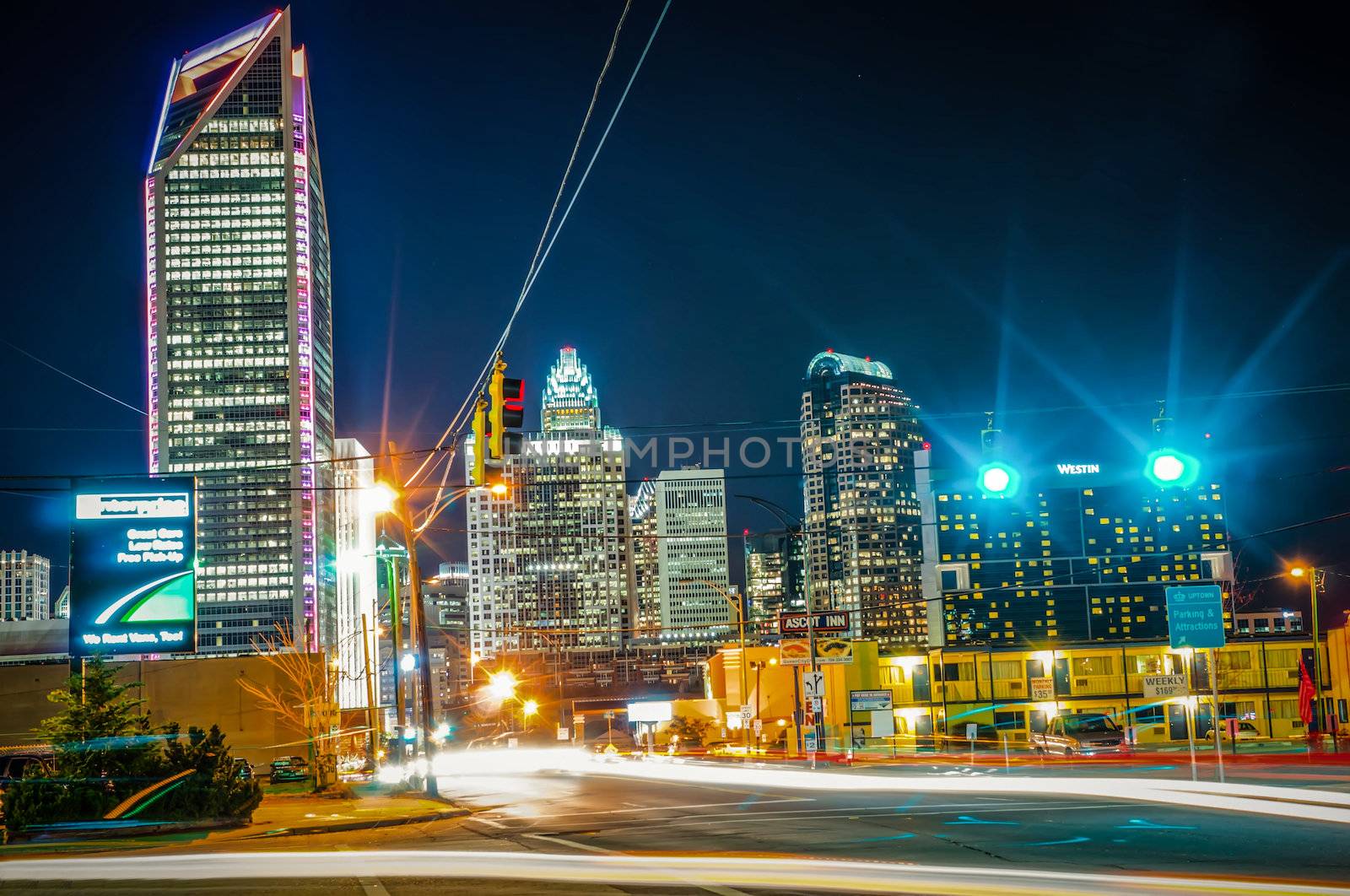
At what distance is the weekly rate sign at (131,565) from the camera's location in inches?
1136

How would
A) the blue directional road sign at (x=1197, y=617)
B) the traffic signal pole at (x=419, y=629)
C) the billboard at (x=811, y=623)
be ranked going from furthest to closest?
the billboard at (x=811, y=623)
the traffic signal pole at (x=419, y=629)
the blue directional road sign at (x=1197, y=617)

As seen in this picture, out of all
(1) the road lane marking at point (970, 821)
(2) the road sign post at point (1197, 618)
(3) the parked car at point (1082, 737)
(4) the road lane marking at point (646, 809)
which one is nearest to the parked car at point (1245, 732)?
(3) the parked car at point (1082, 737)

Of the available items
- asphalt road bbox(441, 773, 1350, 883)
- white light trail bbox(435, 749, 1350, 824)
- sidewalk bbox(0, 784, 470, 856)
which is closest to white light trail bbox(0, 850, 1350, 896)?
asphalt road bbox(441, 773, 1350, 883)

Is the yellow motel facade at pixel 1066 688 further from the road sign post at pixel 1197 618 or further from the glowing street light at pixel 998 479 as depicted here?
the glowing street light at pixel 998 479

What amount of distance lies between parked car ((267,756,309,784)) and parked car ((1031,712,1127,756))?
94.9 ft

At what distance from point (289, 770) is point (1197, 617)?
39.6m

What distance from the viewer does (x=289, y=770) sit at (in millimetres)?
53500

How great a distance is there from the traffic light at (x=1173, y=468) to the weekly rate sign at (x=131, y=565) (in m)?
20.7

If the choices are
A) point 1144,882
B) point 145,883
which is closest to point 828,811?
point 1144,882

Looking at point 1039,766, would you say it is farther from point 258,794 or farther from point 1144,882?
point 1144,882

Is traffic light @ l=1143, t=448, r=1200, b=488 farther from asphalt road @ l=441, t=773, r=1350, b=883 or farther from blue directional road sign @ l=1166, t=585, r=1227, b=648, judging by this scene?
blue directional road sign @ l=1166, t=585, r=1227, b=648

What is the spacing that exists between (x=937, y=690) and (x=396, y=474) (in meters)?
46.3

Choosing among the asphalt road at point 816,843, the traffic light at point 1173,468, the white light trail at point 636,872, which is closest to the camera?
the white light trail at point 636,872

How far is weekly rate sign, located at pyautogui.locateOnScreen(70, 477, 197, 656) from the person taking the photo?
94.7ft
